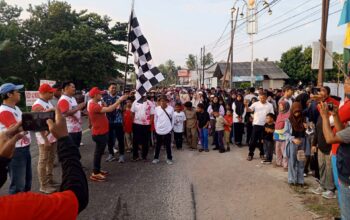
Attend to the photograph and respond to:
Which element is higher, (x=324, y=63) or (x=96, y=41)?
(x=96, y=41)

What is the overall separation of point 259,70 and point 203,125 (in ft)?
133

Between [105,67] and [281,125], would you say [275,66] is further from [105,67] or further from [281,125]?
[281,125]

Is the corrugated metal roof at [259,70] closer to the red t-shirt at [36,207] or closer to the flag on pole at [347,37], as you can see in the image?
the flag on pole at [347,37]

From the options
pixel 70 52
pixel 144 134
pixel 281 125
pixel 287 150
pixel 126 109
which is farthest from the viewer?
pixel 70 52

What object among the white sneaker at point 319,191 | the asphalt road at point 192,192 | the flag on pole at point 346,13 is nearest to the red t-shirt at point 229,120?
the asphalt road at point 192,192

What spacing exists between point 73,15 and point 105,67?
777cm

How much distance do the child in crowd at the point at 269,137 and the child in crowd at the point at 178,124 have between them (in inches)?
118

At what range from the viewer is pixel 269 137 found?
28.5 ft

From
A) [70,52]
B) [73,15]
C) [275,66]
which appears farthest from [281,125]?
[275,66]

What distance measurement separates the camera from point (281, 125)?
766cm

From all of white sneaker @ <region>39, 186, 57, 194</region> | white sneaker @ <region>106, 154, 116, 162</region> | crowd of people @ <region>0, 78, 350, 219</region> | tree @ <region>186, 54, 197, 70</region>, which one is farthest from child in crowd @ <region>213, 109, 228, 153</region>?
tree @ <region>186, 54, 197, 70</region>

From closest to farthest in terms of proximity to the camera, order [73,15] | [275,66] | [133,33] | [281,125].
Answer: [133,33]
[281,125]
[73,15]
[275,66]

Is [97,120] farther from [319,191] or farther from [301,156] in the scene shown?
[319,191]

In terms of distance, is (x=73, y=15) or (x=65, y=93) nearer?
(x=65, y=93)
